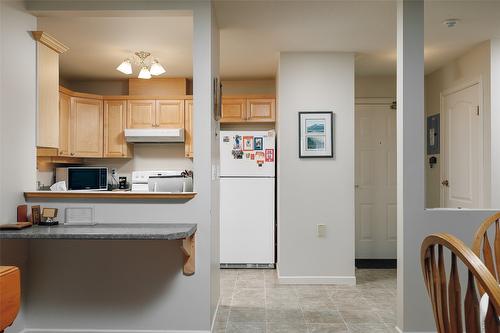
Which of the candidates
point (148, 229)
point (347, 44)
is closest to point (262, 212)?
point (347, 44)

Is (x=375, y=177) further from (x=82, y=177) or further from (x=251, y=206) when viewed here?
(x=82, y=177)

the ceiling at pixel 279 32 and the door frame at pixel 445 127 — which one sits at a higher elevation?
the ceiling at pixel 279 32

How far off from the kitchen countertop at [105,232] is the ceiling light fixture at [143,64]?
82.2 inches

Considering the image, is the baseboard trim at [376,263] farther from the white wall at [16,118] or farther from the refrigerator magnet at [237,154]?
the white wall at [16,118]

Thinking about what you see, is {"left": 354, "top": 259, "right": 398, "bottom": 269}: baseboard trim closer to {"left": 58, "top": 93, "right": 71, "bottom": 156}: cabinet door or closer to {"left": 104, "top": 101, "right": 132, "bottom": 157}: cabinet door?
{"left": 104, "top": 101, "right": 132, "bottom": 157}: cabinet door

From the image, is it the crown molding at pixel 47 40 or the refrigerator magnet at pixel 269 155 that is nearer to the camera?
the crown molding at pixel 47 40

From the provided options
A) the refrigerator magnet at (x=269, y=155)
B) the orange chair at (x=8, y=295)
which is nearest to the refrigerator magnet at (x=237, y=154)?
the refrigerator magnet at (x=269, y=155)

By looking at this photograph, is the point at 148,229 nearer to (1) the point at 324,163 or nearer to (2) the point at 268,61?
(1) the point at 324,163

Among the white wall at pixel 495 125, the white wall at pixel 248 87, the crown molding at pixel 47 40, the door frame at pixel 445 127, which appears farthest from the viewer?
the white wall at pixel 248 87

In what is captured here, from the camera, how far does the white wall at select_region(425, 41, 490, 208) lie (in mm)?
4012

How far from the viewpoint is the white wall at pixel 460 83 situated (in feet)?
13.2

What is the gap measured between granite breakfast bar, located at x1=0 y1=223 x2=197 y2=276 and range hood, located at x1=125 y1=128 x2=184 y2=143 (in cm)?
267

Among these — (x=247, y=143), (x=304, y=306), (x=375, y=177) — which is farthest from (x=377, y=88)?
(x=304, y=306)

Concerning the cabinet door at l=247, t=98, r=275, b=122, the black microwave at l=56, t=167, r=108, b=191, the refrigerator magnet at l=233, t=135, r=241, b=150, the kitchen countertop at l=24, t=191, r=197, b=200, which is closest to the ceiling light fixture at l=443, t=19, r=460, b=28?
the cabinet door at l=247, t=98, r=275, b=122
